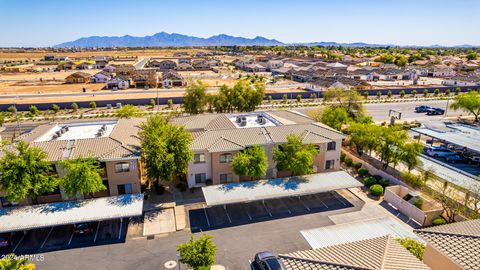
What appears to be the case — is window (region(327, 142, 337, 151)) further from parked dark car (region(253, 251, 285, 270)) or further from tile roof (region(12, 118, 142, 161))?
tile roof (region(12, 118, 142, 161))

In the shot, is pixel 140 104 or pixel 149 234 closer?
pixel 149 234

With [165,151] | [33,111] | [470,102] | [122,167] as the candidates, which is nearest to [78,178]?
[122,167]

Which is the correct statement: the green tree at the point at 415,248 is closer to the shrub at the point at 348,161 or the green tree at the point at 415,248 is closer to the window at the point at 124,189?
the shrub at the point at 348,161

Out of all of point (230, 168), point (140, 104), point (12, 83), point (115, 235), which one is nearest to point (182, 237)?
point (115, 235)

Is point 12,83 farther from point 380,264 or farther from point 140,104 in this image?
point 380,264

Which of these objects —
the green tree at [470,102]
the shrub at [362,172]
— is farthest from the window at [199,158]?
the green tree at [470,102]

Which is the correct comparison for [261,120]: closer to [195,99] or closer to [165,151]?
[165,151]
